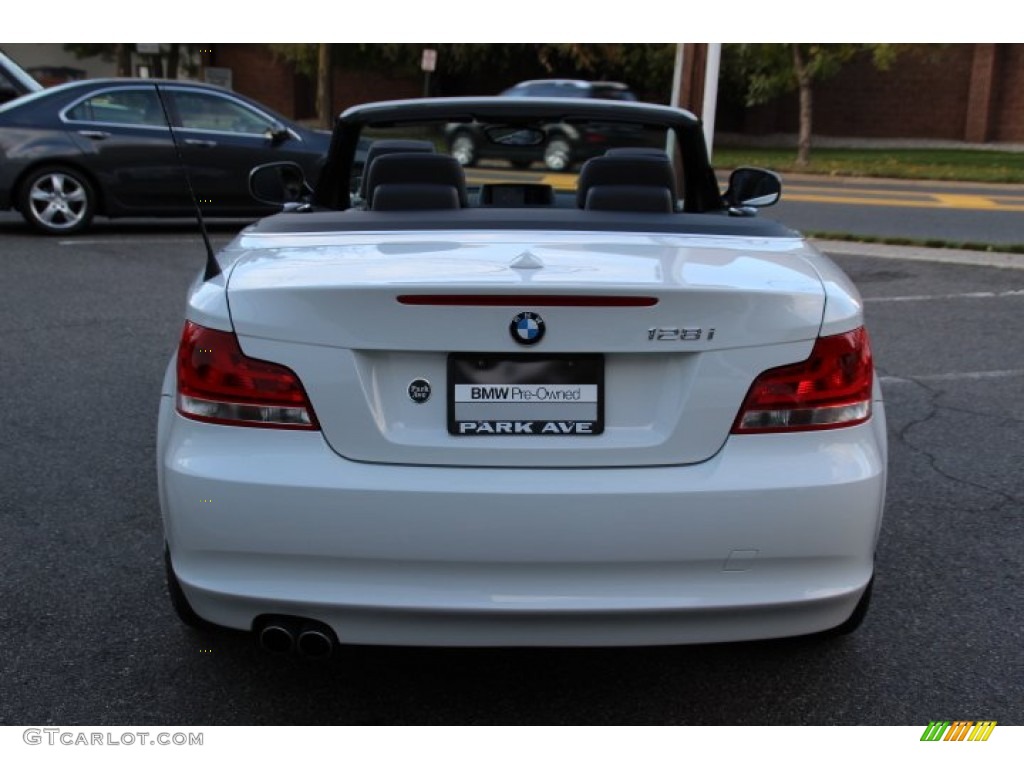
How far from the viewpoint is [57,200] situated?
12398 mm

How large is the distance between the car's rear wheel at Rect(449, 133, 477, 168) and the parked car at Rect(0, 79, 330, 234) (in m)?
10.3

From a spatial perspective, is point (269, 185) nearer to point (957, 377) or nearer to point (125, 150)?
point (957, 377)

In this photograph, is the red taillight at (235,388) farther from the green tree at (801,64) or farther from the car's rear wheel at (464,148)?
the green tree at (801,64)

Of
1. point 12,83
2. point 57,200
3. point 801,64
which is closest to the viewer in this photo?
point 57,200

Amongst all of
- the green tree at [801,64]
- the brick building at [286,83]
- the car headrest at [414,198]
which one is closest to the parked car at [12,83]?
the car headrest at [414,198]

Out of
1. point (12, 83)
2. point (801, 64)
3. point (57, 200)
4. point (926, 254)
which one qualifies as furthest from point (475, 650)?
point (801, 64)

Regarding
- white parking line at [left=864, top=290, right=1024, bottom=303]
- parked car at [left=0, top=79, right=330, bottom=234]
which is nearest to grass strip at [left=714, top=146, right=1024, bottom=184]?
white parking line at [left=864, top=290, right=1024, bottom=303]

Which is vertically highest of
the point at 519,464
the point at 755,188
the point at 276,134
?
the point at 755,188

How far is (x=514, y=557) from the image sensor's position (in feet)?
9.02

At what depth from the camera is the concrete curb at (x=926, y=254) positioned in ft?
36.2

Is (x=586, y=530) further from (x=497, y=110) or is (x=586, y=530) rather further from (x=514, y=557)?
(x=497, y=110)

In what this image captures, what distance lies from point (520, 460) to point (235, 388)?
67cm

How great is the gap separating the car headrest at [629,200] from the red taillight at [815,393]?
4.38 feet

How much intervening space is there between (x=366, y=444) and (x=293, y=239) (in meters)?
0.89
